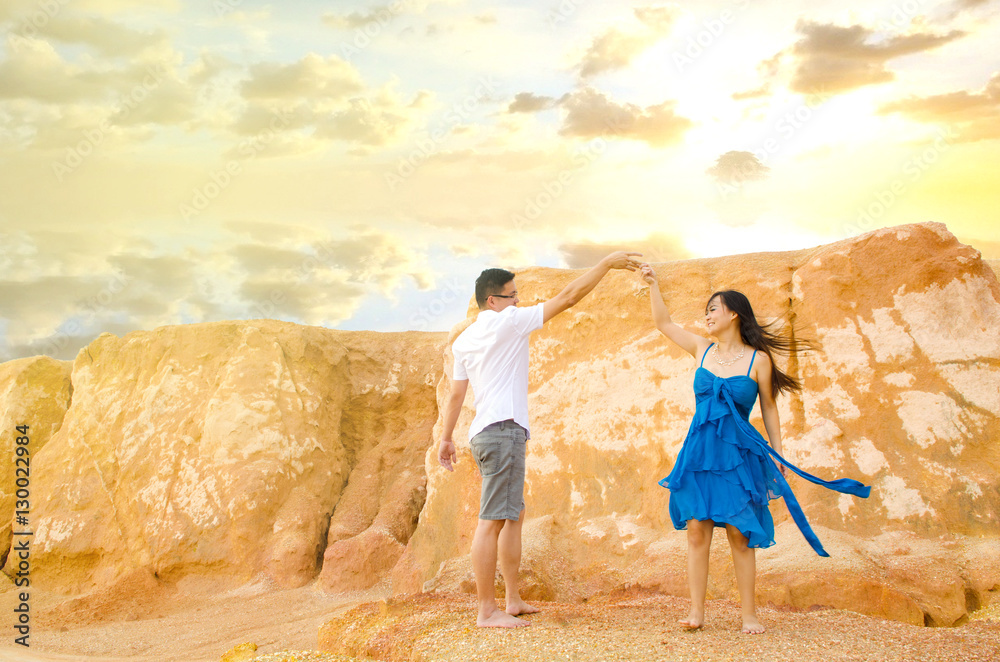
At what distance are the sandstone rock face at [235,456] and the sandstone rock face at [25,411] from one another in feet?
2.41

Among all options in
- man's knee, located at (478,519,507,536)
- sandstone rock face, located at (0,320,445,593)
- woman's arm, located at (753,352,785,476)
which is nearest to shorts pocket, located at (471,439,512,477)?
man's knee, located at (478,519,507,536)

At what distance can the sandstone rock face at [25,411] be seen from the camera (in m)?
12.6

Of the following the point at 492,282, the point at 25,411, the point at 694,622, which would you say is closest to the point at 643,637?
the point at 694,622

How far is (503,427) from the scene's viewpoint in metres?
4.11

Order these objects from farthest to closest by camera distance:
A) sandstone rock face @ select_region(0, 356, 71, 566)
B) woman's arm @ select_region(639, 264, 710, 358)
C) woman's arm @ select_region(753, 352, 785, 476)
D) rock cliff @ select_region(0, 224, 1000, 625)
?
sandstone rock face @ select_region(0, 356, 71, 566) < rock cliff @ select_region(0, 224, 1000, 625) < woman's arm @ select_region(639, 264, 710, 358) < woman's arm @ select_region(753, 352, 785, 476)

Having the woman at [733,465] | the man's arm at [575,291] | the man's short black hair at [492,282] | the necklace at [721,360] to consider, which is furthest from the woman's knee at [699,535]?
the man's short black hair at [492,282]

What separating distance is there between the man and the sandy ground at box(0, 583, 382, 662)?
4.07m

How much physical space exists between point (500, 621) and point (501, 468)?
2.69 ft

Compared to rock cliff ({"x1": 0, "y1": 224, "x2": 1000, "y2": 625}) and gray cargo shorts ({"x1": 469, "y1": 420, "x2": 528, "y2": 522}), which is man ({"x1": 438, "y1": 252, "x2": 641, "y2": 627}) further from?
rock cliff ({"x1": 0, "y1": 224, "x2": 1000, "y2": 625})

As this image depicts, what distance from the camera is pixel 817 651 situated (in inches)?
141

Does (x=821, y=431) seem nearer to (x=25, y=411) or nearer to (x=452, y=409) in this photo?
(x=452, y=409)

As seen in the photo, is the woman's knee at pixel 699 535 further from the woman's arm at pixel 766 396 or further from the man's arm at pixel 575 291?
the man's arm at pixel 575 291

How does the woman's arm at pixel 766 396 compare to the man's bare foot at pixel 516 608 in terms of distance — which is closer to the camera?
the woman's arm at pixel 766 396

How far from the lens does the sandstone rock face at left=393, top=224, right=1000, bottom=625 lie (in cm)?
546
